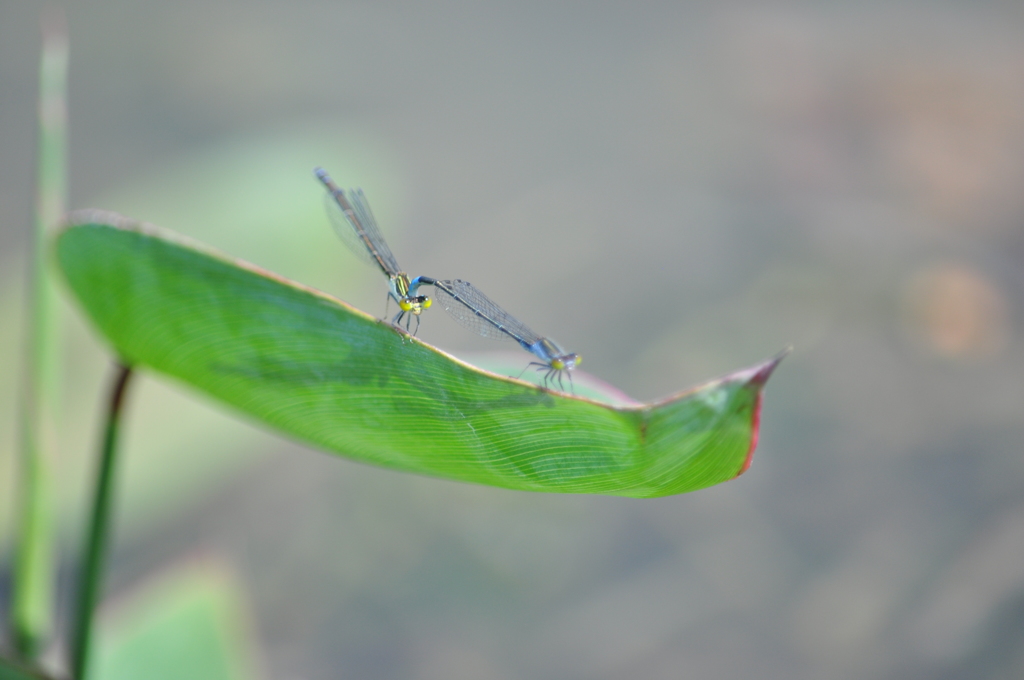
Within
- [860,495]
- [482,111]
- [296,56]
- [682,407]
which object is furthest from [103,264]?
[296,56]

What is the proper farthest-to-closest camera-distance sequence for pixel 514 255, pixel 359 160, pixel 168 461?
pixel 514 255 < pixel 359 160 < pixel 168 461

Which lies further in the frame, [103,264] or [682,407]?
[103,264]

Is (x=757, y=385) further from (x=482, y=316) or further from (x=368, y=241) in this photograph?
(x=368, y=241)

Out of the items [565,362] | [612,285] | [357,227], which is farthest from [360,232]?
[612,285]

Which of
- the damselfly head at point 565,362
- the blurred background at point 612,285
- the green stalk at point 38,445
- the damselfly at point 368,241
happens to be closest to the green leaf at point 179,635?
the blurred background at point 612,285

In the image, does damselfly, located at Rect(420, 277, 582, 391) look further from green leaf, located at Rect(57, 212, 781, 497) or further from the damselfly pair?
green leaf, located at Rect(57, 212, 781, 497)

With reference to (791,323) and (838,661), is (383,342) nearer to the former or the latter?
(838,661)
